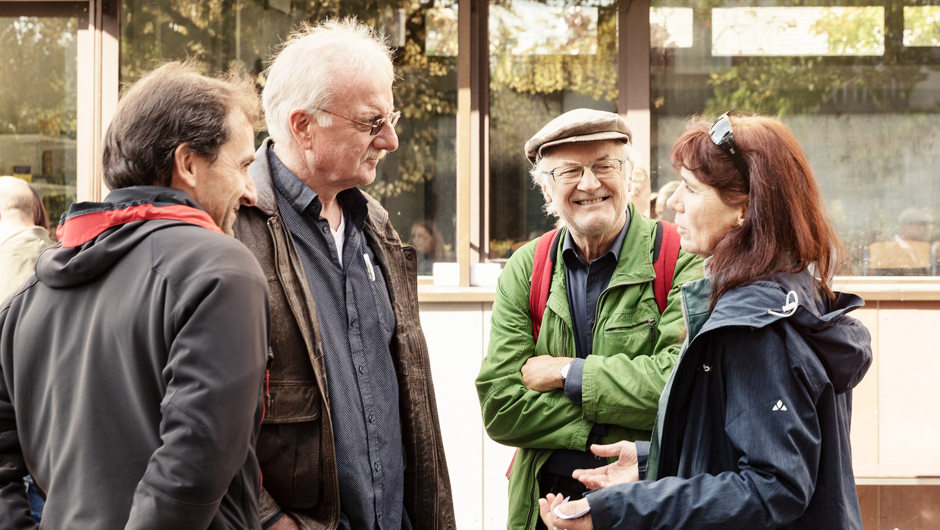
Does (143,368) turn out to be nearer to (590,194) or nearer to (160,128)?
(160,128)

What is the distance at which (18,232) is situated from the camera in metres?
4.44

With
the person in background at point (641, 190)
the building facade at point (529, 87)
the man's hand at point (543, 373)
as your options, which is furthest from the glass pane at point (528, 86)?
the man's hand at point (543, 373)

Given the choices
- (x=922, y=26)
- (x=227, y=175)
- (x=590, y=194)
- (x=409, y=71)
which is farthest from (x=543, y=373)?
(x=922, y=26)

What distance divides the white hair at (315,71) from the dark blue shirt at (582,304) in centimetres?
85

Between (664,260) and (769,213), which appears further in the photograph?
(664,260)

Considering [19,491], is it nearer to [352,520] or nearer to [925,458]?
[352,520]

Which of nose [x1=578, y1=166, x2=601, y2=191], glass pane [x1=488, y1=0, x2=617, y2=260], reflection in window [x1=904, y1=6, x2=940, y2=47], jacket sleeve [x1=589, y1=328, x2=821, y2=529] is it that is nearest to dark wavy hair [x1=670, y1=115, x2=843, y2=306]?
jacket sleeve [x1=589, y1=328, x2=821, y2=529]

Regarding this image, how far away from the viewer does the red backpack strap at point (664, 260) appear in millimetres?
2283

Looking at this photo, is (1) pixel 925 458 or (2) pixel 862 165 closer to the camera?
(1) pixel 925 458

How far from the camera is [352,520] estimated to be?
6.24 ft

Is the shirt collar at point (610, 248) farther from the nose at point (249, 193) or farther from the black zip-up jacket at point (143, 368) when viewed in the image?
the black zip-up jacket at point (143, 368)

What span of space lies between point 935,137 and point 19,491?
521 centimetres

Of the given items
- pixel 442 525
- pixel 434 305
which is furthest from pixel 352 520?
pixel 434 305

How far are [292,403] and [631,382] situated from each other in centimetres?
93
